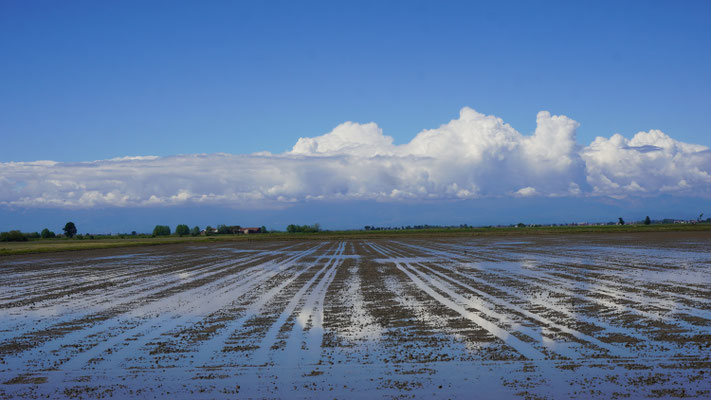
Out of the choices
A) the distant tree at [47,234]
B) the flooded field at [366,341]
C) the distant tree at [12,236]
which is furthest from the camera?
the distant tree at [47,234]

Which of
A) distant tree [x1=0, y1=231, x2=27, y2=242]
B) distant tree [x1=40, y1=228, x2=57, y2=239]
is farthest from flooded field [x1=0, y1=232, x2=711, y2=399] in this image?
distant tree [x1=40, y1=228, x2=57, y2=239]

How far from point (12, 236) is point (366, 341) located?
16517 centimetres

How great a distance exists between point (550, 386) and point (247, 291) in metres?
13.2

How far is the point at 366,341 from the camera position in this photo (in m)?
10.1

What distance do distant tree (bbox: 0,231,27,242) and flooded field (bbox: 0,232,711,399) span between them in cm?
14927

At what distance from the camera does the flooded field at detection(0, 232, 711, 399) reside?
7.35 meters

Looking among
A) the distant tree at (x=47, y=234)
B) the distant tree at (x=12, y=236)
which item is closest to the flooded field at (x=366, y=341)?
the distant tree at (x=12, y=236)

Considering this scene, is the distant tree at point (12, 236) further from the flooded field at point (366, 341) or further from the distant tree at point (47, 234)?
the flooded field at point (366, 341)

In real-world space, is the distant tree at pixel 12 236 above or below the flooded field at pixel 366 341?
above

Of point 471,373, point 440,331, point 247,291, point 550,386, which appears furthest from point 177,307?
point 550,386

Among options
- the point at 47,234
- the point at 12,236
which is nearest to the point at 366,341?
the point at 12,236

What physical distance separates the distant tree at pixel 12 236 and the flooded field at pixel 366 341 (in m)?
149

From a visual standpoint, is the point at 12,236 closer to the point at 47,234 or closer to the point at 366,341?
the point at 47,234

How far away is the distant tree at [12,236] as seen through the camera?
475 ft
